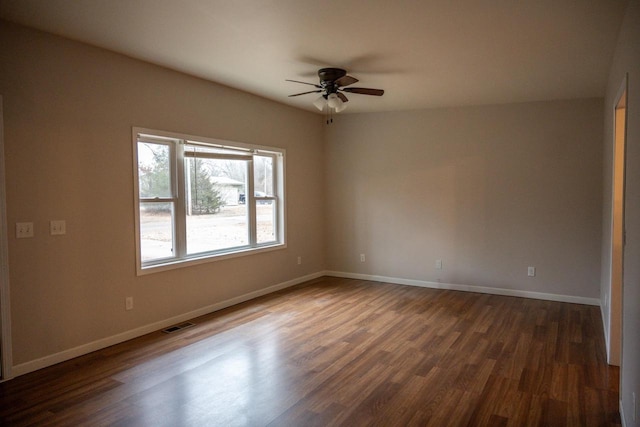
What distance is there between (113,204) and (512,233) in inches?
192

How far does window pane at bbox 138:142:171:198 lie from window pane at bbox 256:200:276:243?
1554mm

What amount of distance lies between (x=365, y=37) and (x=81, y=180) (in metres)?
2.70

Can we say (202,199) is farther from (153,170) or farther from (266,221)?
(266,221)

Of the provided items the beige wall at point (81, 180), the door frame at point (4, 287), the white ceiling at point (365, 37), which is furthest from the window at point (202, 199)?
the door frame at point (4, 287)

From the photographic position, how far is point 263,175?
227 inches

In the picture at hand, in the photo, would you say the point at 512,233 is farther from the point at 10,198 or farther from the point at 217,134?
the point at 10,198

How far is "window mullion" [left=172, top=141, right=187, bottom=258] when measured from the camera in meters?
4.44

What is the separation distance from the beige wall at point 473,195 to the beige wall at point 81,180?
2618mm

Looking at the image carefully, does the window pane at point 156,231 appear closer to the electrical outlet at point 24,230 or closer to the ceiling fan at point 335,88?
the electrical outlet at point 24,230

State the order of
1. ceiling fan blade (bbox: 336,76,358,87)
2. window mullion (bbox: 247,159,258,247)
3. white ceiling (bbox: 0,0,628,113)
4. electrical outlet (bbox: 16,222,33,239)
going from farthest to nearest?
window mullion (bbox: 247,159,258,247) → ceiling fan blade (bbox: 336,76,358,87) → electrical outlet (bbox: 16,222,33,239) → white ceiling (bbox: 0,0,628,113)

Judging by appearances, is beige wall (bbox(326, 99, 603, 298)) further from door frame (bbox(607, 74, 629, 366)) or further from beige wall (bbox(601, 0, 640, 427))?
beige wall (bbox(601, 0, 640, 427))

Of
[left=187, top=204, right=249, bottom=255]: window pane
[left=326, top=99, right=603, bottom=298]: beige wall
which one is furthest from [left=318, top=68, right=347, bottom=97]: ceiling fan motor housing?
[left=326, top=99, right=603, bottom=298]: beige wall

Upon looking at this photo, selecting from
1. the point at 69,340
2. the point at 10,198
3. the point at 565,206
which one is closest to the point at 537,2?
the point at 565,206

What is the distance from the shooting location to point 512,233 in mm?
5520
